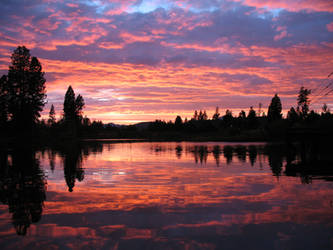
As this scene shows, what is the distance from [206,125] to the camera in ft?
477

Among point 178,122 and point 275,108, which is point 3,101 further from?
point 178,122

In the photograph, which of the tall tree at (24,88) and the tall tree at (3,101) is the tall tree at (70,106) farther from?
the tall tree at (24,88)

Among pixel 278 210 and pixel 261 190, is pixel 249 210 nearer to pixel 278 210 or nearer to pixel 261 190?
pixel 278 210

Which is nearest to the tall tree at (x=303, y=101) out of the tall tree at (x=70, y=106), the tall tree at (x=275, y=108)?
the tall tree at (x=275, y=108)

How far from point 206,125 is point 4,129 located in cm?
10080

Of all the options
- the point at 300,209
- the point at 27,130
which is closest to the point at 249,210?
the point at 300,209

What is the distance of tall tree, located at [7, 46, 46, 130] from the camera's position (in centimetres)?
5228

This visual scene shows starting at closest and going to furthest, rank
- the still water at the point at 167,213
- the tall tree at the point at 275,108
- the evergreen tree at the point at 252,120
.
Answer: the still water at the point at 167,213
the tall tree at the point at 275,108
the evergreen tree at the point at 252,120

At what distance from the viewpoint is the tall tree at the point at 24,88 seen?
52.3 metres

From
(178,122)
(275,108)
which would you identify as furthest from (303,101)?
(178,122)

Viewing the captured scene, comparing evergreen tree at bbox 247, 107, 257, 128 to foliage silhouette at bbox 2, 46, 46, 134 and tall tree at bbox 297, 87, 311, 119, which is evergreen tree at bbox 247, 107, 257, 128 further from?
foliage silhouette at bbox 2, 46, 46, 134

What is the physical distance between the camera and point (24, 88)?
53.0m

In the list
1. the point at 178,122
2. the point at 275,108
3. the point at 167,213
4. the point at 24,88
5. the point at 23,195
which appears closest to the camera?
the point at 167,213

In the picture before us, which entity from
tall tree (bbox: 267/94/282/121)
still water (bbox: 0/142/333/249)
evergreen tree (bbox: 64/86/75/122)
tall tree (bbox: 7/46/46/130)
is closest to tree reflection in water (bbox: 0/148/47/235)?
still water (bbox: 0/142/333/249)
